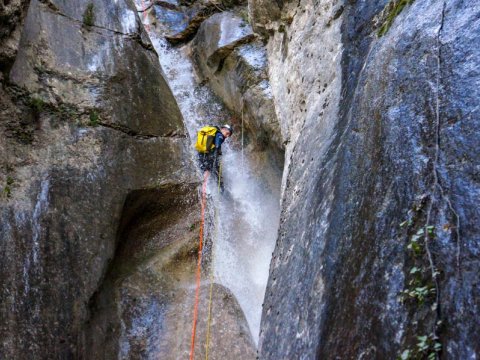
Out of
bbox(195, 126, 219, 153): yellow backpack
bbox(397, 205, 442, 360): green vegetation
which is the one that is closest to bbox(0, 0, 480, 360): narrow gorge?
bbox(397, 205, 442, 360): green vegetation

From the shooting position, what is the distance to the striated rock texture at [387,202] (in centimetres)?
291

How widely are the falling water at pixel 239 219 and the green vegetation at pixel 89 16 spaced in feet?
14.4

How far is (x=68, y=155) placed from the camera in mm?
7707

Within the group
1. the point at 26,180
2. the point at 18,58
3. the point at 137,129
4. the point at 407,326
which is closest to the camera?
the point at 407,326

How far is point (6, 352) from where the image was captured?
240 inches

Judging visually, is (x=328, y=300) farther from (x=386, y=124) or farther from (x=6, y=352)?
(x=6, y=352)

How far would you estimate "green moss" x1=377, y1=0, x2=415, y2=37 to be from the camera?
484 centimetres

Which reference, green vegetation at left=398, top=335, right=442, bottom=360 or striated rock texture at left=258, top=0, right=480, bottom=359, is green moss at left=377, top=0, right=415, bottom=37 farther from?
green vegetation at left=398, top=335, right=442, bottom=360

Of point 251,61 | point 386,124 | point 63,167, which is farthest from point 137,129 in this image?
point 386,124

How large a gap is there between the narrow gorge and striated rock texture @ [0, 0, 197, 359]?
29 mm

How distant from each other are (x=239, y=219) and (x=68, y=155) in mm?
4562

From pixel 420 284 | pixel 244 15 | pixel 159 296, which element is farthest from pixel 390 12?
pixel 244 15

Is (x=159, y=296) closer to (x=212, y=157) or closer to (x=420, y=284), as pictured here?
(x=212, y=157)

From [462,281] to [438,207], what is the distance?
599mm
